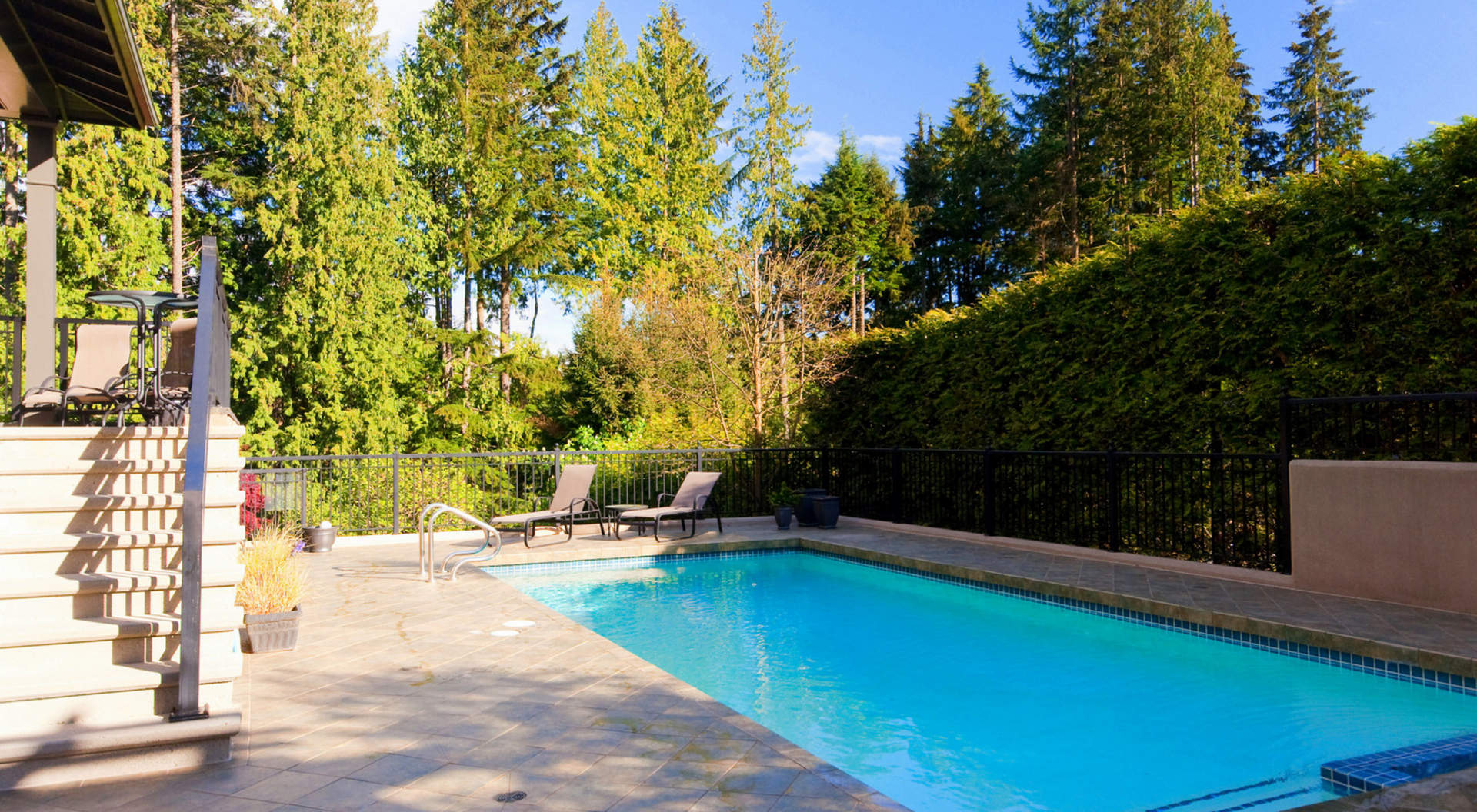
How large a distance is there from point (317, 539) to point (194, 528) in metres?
7.42

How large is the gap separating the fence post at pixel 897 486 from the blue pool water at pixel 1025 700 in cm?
359

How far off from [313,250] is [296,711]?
16.4 m

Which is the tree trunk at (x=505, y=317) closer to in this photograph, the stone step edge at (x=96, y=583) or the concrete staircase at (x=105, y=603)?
the concrete staircase at (x=105, y=603)

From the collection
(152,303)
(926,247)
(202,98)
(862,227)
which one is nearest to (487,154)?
(202,98)

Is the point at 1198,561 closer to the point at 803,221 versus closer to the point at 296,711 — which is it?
the point at 296,711

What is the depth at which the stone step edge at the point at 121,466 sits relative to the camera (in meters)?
3.76

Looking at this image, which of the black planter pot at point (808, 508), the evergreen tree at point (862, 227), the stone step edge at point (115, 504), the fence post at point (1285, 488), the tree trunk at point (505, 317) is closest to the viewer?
the stone step edge at point (115, 504)

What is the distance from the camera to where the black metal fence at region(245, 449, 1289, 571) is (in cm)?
742

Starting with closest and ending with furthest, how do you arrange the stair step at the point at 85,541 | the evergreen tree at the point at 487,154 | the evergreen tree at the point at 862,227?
the stair step at the point at 85,541
the evergreen tree at the point at 487,154
the evergreen tree at the point at 862,227

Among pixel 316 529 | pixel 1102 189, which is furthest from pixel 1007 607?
pixel 1102 189

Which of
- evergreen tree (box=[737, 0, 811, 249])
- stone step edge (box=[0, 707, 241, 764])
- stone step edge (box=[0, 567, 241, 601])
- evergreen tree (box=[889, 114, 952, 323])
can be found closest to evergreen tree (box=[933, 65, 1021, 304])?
evergreen tree (box=[889, 114, 952, 323])

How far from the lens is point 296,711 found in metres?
3.89

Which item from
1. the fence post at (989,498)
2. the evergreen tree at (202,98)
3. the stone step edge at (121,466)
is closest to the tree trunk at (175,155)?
the evergreen tree at (202,98)

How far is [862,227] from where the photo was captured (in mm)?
29953
